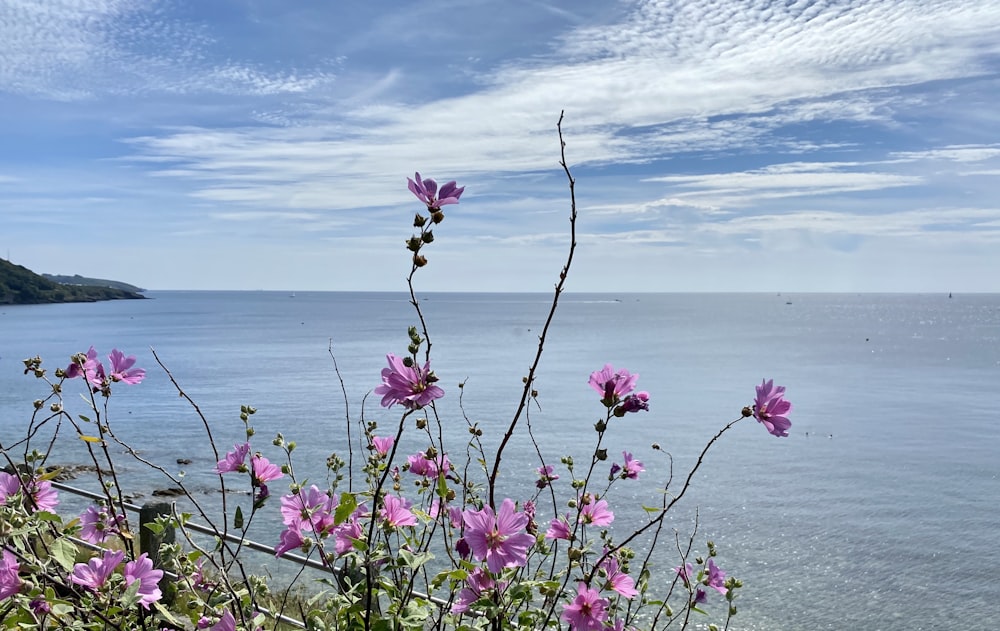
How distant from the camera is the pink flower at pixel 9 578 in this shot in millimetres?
1575

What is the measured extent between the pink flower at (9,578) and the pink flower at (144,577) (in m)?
0.23

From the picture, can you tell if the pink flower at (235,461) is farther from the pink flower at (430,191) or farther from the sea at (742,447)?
the pink flower at (430,191)

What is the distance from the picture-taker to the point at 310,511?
1.60 meters

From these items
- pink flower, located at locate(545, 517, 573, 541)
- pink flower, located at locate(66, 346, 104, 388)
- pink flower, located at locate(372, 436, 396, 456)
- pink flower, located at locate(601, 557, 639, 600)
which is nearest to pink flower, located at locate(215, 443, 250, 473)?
pink flower, located at locate(372, 436, 396, 456)

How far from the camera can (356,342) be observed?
6372 centimetres

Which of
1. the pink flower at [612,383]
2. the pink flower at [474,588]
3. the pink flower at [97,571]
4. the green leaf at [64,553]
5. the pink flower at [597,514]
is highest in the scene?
the pink flower at [612,383]

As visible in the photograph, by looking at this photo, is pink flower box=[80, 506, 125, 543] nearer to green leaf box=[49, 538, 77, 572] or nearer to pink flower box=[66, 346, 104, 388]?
pink flower box=[66, 346, 104, 388]

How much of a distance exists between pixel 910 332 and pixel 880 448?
6682cm

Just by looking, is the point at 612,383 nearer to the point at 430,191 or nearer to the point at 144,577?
the point at 430,191

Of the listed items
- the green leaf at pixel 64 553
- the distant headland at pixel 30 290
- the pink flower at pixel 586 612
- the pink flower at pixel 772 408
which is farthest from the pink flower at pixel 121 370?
the distant headland at pixel 30 290

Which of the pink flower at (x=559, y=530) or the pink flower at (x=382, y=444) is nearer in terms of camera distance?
the pink flower at (x=559, y=530)

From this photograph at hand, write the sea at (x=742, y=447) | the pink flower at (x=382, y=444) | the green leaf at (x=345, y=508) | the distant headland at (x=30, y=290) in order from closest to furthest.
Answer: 1. the green leaf at (x=345, y=508)
2. the pink flower at (x=382, y=444)
3. the sea at (x=742, y=447)
4. the distant headland at (x=30, y=290)

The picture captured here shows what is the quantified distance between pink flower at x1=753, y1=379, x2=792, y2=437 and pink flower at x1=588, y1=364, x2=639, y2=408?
1.00ft

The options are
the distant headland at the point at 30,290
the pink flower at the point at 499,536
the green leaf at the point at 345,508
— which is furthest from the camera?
the distant headland at the point at 30,290
